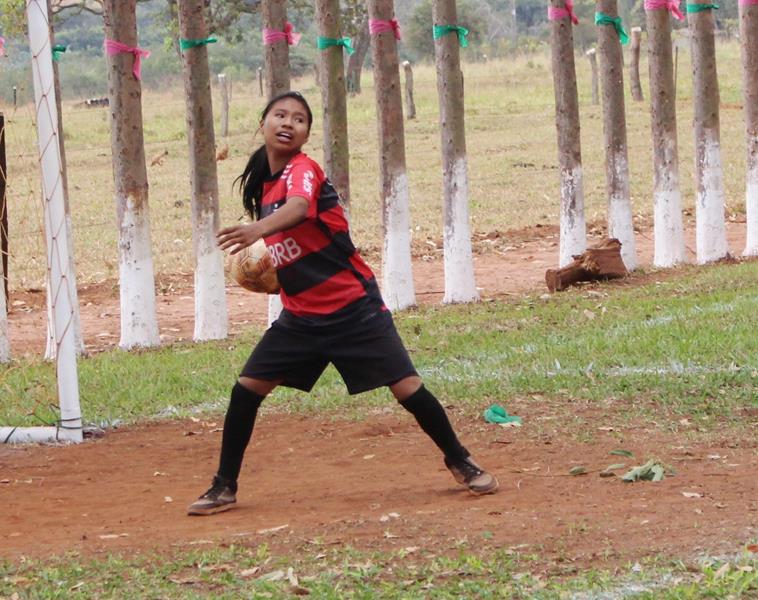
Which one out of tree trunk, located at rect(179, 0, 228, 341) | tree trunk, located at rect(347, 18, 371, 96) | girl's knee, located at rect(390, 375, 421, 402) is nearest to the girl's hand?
girl's knee, located at rect(390, 375, 421, 402)

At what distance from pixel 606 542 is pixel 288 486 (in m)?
1.94

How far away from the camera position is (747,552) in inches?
203

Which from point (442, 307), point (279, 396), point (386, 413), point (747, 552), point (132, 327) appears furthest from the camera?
point (442, 307)

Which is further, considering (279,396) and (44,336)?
(44,336)

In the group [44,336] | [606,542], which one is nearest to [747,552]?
[606,542]

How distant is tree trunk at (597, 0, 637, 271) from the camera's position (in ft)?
44.6

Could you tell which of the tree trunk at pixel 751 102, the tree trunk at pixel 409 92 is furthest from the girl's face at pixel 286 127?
the tree trunk at pixel 409 92

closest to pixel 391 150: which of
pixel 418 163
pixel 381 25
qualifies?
pixel 381 25

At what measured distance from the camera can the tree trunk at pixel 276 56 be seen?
449 inches

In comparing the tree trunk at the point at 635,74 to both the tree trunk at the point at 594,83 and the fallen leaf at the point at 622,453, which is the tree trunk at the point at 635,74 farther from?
the fallen leaf at the point at 622,453

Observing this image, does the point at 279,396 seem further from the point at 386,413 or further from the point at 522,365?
the point at 522,365

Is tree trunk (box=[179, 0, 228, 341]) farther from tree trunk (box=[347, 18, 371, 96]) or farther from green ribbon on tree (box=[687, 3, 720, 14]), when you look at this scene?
tree trunk (box=[347, 18, 371, 96])

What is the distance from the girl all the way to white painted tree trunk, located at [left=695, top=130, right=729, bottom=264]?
828cm

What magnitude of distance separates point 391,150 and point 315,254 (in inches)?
242
